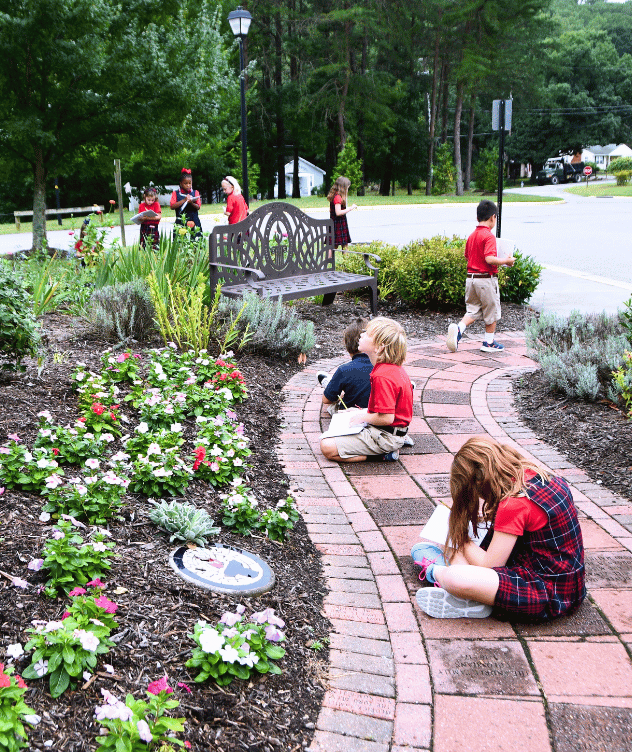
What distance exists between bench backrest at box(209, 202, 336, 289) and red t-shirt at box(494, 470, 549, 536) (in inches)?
192

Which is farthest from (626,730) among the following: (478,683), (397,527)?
(397,527)

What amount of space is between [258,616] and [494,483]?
97 centimetres

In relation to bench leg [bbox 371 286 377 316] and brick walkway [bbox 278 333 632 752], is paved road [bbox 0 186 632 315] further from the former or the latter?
brick walkway [bbox 278 333 632 752]

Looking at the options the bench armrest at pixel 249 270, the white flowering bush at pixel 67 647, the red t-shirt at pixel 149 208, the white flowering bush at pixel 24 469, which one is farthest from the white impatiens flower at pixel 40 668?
the red t-shirt at pixel 149 208

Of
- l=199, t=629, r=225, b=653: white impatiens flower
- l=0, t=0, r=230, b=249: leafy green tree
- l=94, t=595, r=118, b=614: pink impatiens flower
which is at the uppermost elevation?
l=0, t=0, r=230, b=249: leafy green tree

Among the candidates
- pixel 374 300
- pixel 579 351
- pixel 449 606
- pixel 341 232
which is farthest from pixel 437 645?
pixel 341 232

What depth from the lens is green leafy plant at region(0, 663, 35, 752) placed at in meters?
1.67

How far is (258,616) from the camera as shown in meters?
2.34

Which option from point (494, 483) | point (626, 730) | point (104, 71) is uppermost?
point (104, 71)

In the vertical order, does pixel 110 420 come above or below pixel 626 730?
above

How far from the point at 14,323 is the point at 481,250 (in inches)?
176

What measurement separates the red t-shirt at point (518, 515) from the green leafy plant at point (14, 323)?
283cm

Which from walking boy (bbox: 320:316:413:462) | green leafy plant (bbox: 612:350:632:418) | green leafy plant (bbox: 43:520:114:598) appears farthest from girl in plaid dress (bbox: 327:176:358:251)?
green leafy plant (bbox: 43:520:114:598)

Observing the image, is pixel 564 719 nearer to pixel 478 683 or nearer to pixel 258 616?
pixel 478 683
